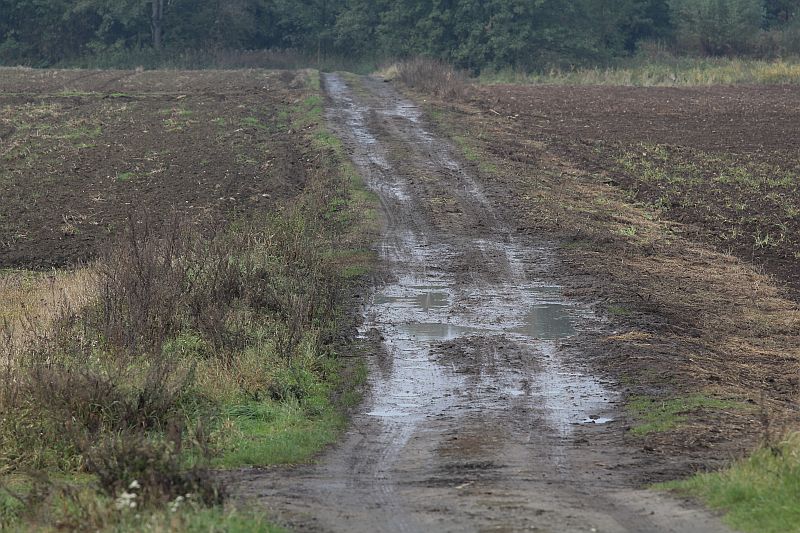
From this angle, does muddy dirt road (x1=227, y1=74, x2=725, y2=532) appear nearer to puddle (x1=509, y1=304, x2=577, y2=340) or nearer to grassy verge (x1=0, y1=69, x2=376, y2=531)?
puddle (x1=509, y1=304, x2=577, y2=340)

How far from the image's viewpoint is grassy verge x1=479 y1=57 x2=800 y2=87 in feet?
168

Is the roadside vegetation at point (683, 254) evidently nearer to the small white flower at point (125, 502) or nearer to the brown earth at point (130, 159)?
the small white flower at point (125, 502)

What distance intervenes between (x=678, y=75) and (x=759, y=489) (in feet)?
159

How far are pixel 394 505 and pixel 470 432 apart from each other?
2.51 meters

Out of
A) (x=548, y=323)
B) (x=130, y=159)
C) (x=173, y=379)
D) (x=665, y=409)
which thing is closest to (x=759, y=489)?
(x=665, y=409)

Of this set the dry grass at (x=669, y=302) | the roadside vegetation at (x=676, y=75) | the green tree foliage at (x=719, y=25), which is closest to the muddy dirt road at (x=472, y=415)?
the dry grass at (x=669, y=302)

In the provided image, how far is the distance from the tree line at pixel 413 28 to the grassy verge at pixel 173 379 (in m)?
49.9

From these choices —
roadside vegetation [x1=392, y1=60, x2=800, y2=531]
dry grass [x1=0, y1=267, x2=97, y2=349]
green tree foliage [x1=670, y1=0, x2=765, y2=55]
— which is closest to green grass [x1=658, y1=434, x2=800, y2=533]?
roadside vegetation [x1=392, y1=60, x2=800, y2=531]

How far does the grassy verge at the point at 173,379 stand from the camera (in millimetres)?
7230

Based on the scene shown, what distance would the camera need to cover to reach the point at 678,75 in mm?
53531

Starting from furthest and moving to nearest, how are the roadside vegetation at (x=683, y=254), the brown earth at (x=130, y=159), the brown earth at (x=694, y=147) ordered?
the brown earth at (x=130, y=159) < the brown earth at (x=694, y=147) < the roadside vegetation at (x=683, y=254)

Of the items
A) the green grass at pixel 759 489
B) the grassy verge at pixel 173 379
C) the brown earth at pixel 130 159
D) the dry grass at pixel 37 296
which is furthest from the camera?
the brown earth at pixel 130 159

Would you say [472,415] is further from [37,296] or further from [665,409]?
[37,296]

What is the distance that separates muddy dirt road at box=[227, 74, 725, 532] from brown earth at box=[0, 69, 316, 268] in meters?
4.16
